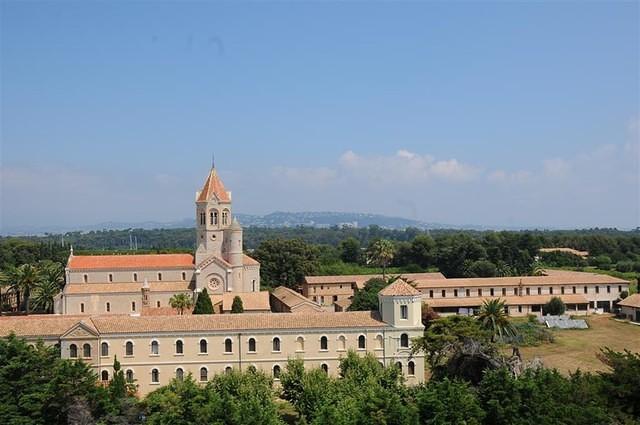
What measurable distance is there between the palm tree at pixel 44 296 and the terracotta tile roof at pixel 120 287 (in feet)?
7.39

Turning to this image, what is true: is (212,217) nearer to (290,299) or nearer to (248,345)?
(290,299)

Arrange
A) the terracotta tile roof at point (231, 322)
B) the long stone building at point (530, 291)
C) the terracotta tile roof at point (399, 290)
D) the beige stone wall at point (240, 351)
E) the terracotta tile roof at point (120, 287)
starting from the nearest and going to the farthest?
the beige stone wall at point (240, 351)
the terracotta tile roof at point (231, 322)
the terracotta tile roof at point (399, 290)
the terracotta tile roof at point (120, 287)
the long stone building at point (530, 291)

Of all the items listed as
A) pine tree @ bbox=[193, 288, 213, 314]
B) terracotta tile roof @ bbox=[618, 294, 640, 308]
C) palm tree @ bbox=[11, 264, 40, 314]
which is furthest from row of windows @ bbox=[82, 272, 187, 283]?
terracotta tile roof @ bbox=[618, 294, 640, 308]

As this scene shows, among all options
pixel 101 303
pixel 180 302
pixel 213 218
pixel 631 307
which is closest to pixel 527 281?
pixel 631 307

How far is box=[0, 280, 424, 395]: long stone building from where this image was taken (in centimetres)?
4556

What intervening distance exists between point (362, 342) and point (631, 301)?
40.3 metres

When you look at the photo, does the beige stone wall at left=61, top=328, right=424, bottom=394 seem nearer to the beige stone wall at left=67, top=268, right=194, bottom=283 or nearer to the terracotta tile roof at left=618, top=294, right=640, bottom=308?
the beige stone wall at left=67, top=268, right=194, bottom=283

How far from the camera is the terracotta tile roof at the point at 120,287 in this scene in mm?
64938

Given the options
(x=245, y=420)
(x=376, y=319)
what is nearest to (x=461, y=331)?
(x=376, y=319)

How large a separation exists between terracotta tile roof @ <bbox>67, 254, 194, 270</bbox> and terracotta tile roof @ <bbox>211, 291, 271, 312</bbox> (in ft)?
22.7

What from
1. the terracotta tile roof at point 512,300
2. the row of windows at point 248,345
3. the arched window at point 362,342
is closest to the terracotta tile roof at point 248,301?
the row of windows at point 248,345

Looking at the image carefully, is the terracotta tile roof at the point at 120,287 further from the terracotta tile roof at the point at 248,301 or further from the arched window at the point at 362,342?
the arched window at the point at 362,342

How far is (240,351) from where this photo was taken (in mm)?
46188

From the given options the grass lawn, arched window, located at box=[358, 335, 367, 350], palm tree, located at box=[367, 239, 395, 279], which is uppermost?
palm tree, located at box=[367, 239, 395, 279]
